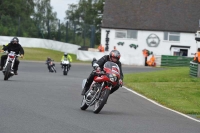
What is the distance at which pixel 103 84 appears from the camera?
14461mm

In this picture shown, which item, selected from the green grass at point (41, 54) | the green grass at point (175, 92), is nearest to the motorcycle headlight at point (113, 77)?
the green grass at point (175, 92)

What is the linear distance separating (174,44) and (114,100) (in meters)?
51.4

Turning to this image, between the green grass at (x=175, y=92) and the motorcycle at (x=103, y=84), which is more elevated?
the motorcycle at (x=103, y=84)

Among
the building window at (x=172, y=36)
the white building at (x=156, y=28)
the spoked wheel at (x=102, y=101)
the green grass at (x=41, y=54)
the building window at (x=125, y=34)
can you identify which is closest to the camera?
the spoked wheel at (x=102, y=101)

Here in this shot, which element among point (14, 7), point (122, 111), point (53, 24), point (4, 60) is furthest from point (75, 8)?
point (122, 111)

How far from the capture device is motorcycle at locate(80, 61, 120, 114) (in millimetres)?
14273

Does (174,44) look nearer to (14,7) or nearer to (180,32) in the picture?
(180,32)

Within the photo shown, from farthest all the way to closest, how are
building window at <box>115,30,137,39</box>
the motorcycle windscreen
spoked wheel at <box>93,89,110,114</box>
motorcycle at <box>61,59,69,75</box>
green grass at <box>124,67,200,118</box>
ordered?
building window at <box>115,30,137,39</box>
motorcycle at <box>61,59,69,75</box>
green grass at <box>124,67,200,118</box>
the motorcycle windscreen
spoked wheel at <box>93,89,110,114</box>

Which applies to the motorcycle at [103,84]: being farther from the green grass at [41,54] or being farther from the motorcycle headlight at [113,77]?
the green grass at [41,54]

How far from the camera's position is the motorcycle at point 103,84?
1427 centimetres

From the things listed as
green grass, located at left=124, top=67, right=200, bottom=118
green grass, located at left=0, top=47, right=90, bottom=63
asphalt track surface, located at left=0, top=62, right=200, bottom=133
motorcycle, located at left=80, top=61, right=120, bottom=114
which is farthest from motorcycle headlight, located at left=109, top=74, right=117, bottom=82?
green grass, located at left=0, top=47, right=90, bottom=63

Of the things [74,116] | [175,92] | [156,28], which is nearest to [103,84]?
[74,116]

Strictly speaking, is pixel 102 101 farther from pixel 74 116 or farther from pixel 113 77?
pixel 74 116

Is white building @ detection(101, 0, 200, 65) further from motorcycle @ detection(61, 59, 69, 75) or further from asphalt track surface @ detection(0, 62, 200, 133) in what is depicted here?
asphalt track surface @ detection(0, 62, 200, 133)
